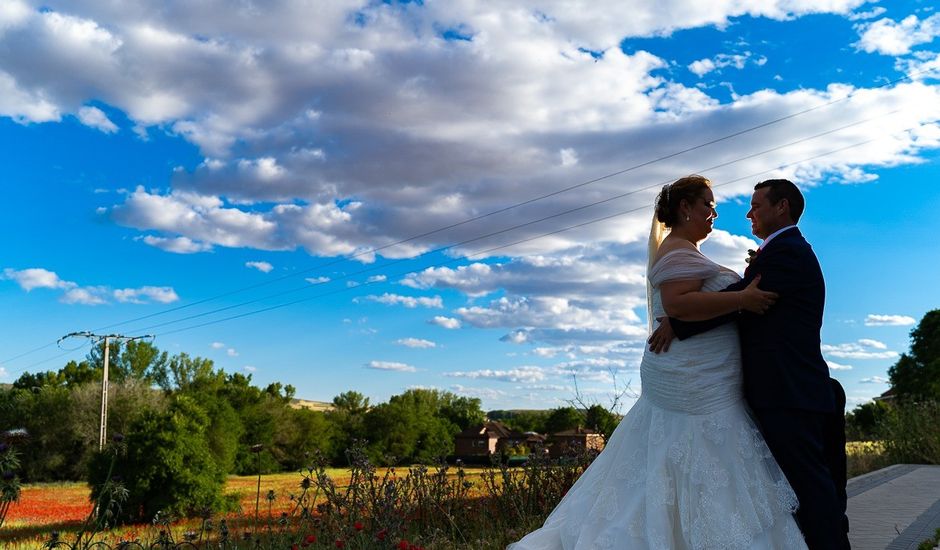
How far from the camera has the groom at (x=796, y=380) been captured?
13.4ft

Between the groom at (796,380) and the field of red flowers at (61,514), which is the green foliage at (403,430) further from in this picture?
the groom at (796,380)

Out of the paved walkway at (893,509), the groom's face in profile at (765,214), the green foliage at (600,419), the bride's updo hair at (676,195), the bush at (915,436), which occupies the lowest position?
the paved walkway at (893,509)

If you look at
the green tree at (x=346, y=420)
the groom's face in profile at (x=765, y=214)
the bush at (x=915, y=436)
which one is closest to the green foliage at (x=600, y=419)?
the groom's face in profile at (x=765, y=214)

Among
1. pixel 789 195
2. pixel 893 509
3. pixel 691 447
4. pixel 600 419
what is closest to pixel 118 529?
pixel 600 419

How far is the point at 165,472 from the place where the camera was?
17.9 meters

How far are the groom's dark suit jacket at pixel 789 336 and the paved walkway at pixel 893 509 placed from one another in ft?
11.2

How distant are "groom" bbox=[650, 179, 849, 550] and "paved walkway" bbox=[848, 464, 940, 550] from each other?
313cm

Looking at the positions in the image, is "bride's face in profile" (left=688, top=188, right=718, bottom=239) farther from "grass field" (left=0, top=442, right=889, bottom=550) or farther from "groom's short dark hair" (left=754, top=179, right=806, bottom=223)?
"grass field" (left=0, top=442, right=889, bottom=550)

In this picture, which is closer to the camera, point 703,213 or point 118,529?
point 703,213

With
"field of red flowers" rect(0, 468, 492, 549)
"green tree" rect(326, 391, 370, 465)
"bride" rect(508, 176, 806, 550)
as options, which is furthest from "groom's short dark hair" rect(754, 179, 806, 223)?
"green tree" rect(326, 391, 370, 465)

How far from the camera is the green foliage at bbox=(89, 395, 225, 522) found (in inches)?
699

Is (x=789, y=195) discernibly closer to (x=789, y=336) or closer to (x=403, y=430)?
(x=789, y=336)

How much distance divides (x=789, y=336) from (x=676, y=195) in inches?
43.1

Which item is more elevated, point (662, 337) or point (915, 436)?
point (662, 337)
